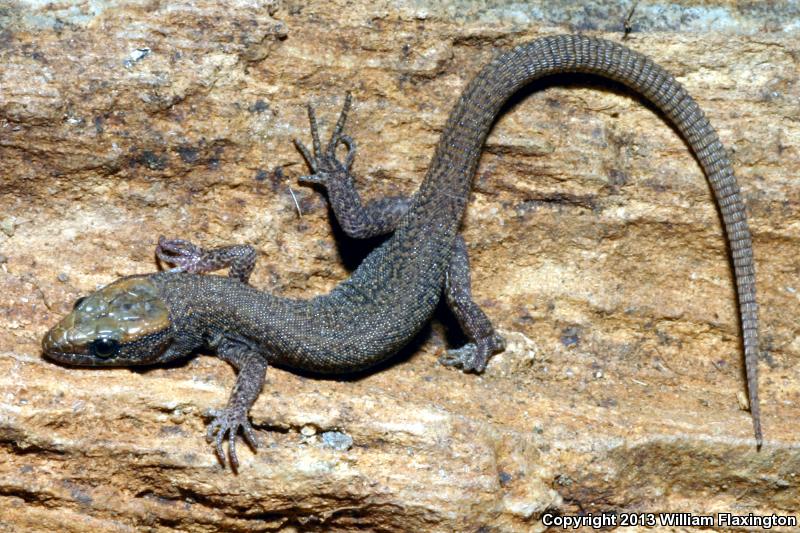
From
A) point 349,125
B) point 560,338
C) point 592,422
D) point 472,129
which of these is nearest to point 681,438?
point 592,422

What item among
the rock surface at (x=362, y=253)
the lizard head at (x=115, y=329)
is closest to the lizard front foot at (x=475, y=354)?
the rock surface at (x=362, y=253)

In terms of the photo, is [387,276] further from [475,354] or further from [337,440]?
[337,440]

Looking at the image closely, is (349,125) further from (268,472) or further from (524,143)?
(268,472)

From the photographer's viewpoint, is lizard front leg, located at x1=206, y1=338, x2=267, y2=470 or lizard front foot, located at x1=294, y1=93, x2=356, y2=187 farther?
lizard front foot, located at x1=294, y1=93, x2=356, y2=187

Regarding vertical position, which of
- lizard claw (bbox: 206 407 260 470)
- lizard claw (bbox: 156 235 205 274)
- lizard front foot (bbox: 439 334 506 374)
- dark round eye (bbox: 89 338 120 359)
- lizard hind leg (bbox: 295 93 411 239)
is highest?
lizard hind leg (bbox: 295 93 411 239)

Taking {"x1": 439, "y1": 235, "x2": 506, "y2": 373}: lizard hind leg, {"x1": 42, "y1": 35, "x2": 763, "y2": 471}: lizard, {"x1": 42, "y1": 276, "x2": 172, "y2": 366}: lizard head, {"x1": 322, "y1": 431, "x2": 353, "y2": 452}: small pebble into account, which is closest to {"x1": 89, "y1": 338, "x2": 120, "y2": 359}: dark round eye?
{"x1": 42, "y1": 276, "x2": 172, "y2": 366}: lizard head

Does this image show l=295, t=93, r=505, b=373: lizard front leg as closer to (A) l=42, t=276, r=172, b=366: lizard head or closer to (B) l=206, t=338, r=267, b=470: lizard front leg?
(B) l=206, t=338, r=267, b=470: lizard front leg

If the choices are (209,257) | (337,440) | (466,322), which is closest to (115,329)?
(209,257)
